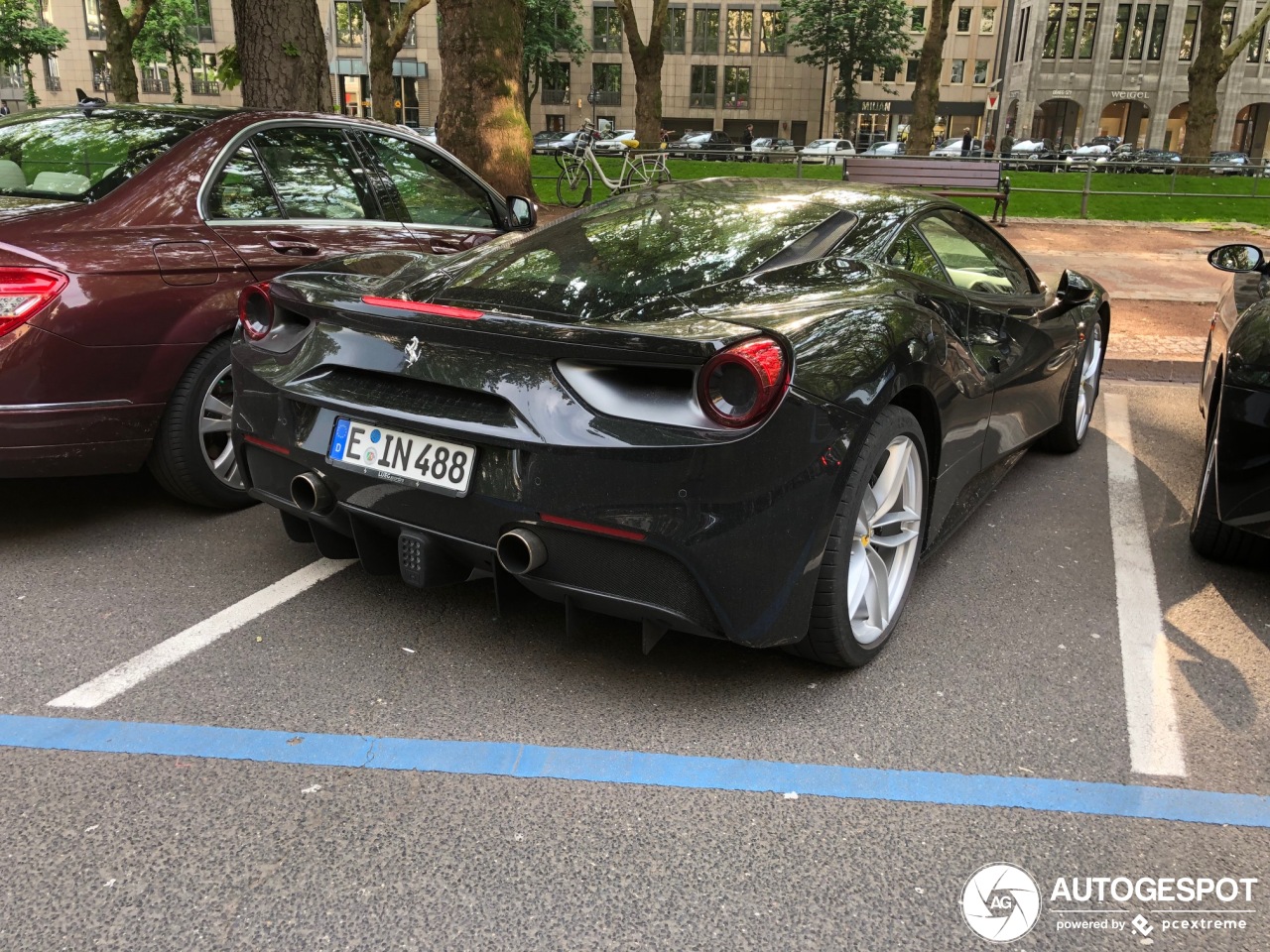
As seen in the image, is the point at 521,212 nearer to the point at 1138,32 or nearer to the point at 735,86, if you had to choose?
the point at 735,86

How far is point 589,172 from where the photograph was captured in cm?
1516

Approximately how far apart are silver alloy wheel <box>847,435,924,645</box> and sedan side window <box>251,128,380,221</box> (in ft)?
9.29

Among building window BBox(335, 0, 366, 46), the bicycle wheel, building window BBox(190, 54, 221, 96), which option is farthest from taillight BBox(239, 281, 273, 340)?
building window BBox(190, 54, 221, 96)

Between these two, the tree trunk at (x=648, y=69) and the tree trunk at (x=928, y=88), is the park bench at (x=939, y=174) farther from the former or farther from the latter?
the tree trunk at (x=648, y=69)

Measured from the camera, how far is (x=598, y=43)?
6400 centimetres

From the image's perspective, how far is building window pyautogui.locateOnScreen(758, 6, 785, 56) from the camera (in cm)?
6375

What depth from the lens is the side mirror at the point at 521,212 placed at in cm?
540

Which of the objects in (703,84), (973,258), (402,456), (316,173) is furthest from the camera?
(703,84)

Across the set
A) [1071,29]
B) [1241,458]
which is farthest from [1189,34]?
[1241,458]

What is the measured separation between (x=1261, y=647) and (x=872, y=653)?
1312mm

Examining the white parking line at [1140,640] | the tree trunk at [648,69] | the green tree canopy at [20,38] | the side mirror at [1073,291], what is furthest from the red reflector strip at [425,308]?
the green tree canopy at [20,38]

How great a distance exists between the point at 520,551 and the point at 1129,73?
226 ft

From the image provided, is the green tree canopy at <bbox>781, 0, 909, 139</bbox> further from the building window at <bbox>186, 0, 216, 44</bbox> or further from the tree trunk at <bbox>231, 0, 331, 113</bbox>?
the tree trunk at <bbox>231, 0, 331, 113</bbox>

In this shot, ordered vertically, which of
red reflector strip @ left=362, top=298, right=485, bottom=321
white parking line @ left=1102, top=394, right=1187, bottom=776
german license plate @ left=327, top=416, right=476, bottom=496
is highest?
red reflector strip @ left=362, top=298, right=485, bottom=321
